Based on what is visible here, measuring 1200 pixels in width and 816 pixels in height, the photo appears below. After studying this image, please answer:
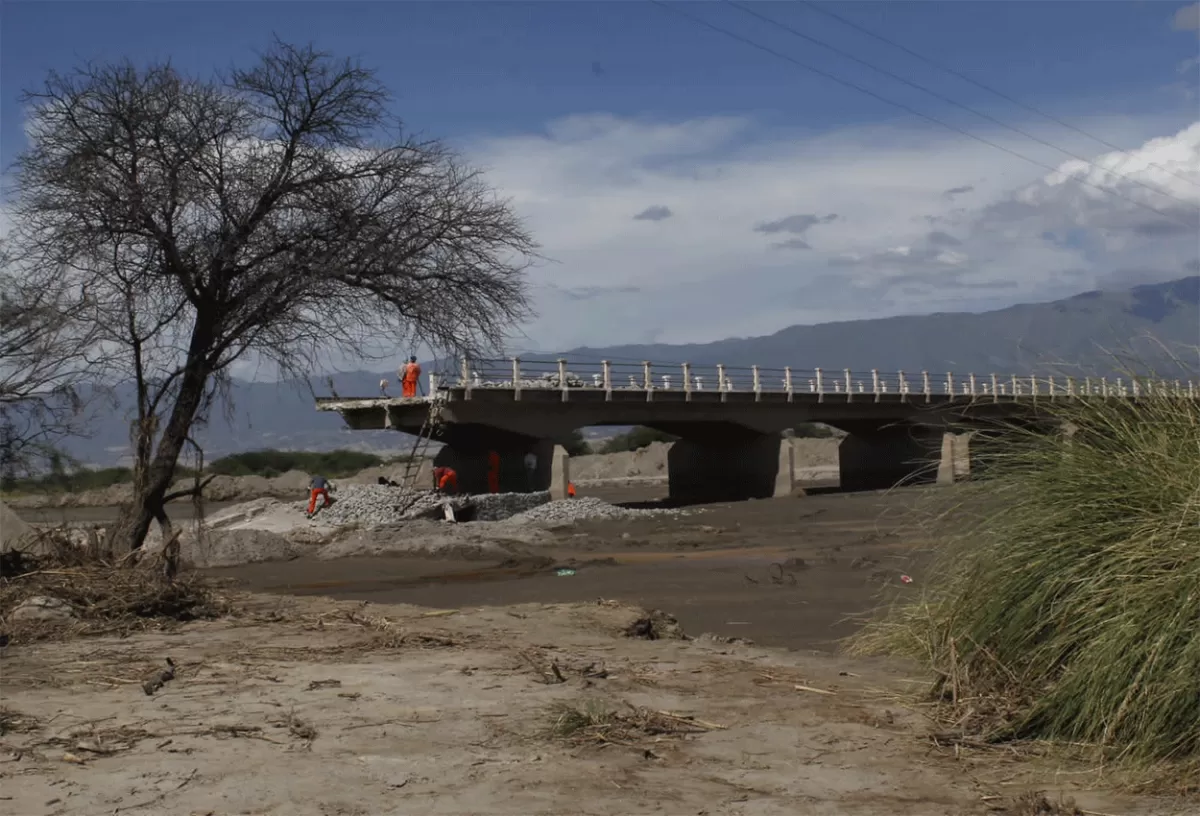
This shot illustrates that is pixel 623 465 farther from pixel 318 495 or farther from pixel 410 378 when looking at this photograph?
pixel 318 495

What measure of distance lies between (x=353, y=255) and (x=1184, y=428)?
498 inches

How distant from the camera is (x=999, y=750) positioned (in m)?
7.40

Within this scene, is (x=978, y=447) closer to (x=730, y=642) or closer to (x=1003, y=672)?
(x=1003, y=672)

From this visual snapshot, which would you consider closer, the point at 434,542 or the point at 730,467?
the point at 434,542

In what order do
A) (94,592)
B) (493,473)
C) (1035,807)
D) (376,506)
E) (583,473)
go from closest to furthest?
1. (1035,807)
2. (94,592)
3. (376,506)
4. (493,473)
5. (583,473)

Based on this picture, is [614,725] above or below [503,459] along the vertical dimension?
below

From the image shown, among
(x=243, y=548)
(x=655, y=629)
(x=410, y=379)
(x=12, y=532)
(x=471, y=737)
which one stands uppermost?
(x=410, y=379)

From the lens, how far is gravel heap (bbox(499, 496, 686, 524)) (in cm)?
3416

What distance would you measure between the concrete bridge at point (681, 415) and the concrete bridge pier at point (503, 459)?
0.03m

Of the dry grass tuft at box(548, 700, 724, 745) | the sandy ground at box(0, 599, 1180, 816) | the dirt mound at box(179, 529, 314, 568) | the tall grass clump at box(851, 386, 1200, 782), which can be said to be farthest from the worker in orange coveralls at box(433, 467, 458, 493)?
the dry grass tuft at box(548, 700, 724, 745)

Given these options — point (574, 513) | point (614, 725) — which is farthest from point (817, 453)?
point (614, 725)

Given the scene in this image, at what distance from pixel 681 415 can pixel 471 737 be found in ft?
120

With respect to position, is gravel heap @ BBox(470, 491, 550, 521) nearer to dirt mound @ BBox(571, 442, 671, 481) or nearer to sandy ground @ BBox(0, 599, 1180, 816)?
sandy ground @ BBox(0, 599, 1180, 816)

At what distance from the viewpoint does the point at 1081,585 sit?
7.57 metres
